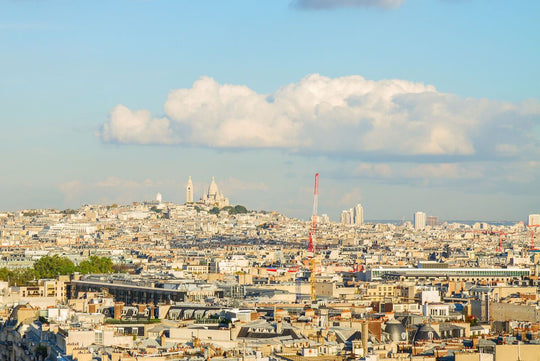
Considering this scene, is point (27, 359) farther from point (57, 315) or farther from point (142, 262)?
point (142, 262)

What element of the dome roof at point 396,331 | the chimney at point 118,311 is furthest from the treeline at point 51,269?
the dome roof at point 396,331

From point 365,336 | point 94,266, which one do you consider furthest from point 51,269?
point 365,336

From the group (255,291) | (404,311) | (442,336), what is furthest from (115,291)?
(442,336)

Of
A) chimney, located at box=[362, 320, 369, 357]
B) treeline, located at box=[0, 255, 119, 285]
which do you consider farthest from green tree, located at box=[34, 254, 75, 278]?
chimney, located at box=[362, 320, 369, 357]

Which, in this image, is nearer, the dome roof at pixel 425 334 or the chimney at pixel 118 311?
the dome roof at pixel 425 334

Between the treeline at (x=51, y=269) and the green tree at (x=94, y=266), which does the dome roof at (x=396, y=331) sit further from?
the green tree at (x=94, y=266)

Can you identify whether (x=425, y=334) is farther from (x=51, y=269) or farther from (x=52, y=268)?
(x=52, y=268)

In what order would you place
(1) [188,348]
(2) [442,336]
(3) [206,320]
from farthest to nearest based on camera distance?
(3) [206,320] < (2) [442,336] < (1) [188,348]

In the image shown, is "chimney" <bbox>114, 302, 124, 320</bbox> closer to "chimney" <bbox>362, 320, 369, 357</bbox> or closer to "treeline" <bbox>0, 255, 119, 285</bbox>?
"chimney" <bbox>362, 320, 369, 357</bbox>
